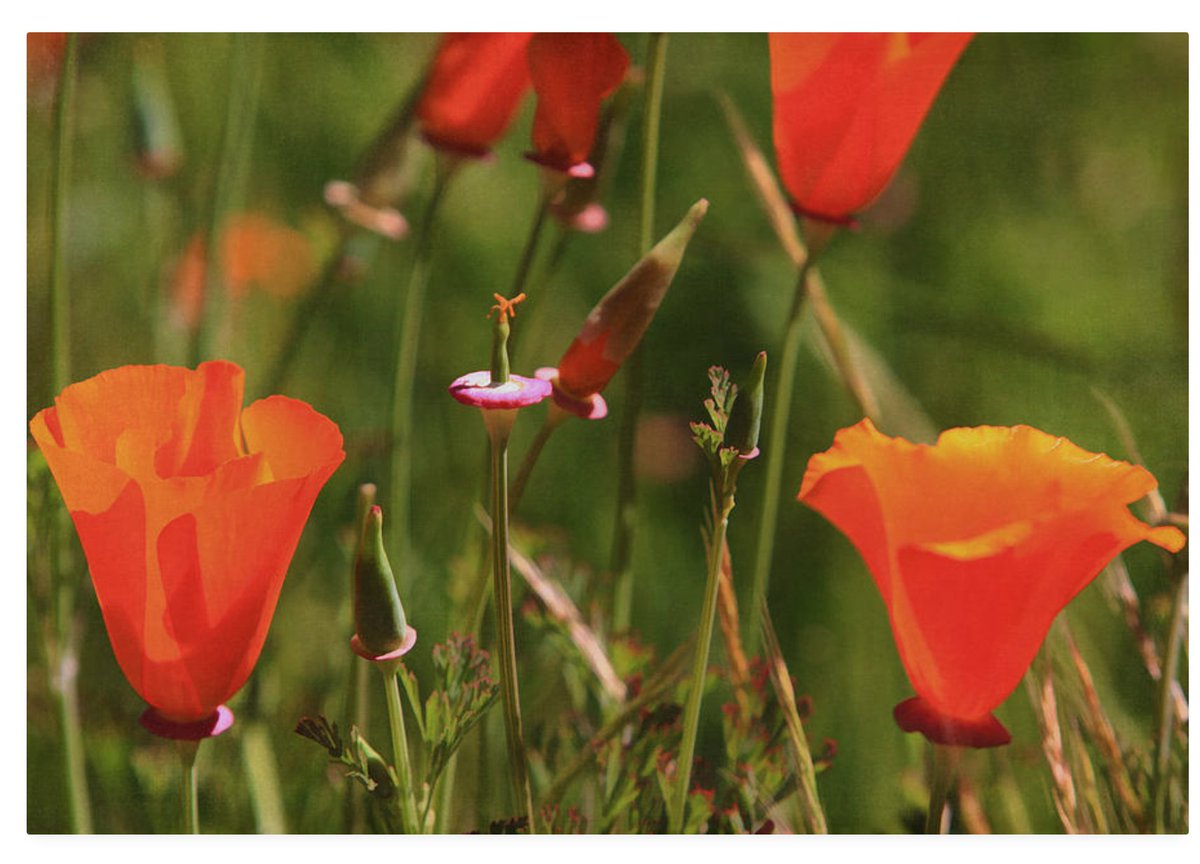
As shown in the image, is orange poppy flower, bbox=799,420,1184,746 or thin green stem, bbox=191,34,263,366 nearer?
orange poppy flower, bbox=799,420,1184,746

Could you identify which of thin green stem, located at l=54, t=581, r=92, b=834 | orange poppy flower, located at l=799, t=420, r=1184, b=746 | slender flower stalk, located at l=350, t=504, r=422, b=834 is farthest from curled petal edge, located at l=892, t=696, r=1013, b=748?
thin green stem, located at l=54, t=581, r=92, b=834

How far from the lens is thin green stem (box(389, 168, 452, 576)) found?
0.93 metres

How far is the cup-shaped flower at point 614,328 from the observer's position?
2.67 feet

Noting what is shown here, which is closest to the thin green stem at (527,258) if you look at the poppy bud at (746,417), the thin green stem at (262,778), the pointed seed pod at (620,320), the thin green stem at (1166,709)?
the pointed seed pod at (620,320)

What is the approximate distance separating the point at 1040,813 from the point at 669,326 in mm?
426

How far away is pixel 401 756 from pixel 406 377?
0.26 m

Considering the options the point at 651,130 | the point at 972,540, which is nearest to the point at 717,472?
the point at 972,540

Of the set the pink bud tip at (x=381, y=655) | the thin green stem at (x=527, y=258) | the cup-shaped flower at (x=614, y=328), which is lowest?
the pink bud tip at (x=381, y=655)

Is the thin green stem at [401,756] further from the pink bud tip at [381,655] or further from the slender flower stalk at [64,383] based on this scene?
the slender flower stalk at [64,383]

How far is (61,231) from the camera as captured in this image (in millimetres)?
921

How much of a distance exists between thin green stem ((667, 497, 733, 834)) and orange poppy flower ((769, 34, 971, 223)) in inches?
8.9

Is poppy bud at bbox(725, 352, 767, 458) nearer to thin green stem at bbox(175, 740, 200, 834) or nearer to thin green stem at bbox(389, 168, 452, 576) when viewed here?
thin green stem at bbox(389, 168, 452, 576)

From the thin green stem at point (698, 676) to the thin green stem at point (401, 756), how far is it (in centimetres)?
17
